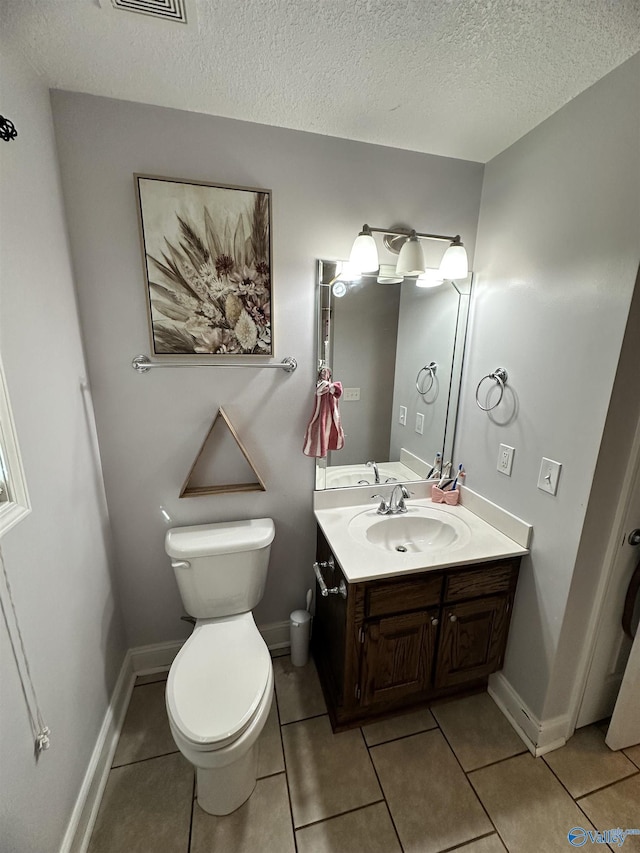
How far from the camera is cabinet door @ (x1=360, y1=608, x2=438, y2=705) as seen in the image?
1358 mm

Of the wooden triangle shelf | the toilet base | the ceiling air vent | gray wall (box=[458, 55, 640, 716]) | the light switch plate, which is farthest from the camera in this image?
the wooden triangle shelf

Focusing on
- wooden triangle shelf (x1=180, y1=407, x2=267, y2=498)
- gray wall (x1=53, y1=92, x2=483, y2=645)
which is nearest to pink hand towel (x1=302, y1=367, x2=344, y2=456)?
gray wall (x1=53, y1=92, x2=483, y2=645)

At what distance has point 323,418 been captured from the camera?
5.15 feet

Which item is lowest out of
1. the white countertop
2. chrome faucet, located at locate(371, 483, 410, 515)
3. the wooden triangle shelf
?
the white countertop

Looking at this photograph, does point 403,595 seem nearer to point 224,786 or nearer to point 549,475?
point 549,475

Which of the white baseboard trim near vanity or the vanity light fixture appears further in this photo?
the vanity light fixture

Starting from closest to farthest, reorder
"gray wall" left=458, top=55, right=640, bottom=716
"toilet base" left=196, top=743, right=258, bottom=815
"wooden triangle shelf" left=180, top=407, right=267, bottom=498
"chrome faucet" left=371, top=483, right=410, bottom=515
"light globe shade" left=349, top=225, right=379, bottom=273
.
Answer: "gray wall" left=458, top=55, right=640, bottom=716
"toilet base" left=196, top=743, right=258, bottom=815
"light globe shade" left=349, top=225, right=379, bottom=273
"wooden triangle shelf" left=180, top=407, right=267, bottom=498
"chrome faucet" left=371, top=483, right=410, bottom=515

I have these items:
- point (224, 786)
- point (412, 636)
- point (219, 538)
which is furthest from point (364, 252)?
A: point (224, 786)

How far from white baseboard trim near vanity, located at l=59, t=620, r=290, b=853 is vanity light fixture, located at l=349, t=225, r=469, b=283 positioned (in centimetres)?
185

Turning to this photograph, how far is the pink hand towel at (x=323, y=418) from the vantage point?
1558mm

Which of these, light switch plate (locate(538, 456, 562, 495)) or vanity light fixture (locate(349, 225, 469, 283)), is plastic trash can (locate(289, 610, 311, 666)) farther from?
vanity light fixture (locate(349, 225, 469, 283))

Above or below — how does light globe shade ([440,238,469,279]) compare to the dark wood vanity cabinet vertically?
above

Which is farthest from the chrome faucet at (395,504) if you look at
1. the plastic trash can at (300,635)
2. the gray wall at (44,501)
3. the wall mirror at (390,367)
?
the gray wall at (44,501)

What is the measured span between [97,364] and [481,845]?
2.19m
